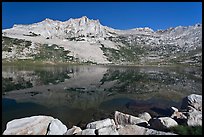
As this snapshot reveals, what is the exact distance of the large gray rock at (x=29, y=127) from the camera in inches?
691

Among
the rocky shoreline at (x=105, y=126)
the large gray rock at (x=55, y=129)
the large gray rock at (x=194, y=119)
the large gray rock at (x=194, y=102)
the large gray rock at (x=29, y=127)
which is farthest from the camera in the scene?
the large gray rock at (x=194, y=102)

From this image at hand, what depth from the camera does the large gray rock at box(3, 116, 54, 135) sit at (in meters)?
17.6

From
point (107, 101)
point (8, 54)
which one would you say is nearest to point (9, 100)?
point (107, 101)

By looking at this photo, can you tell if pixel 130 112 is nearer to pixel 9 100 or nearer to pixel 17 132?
pixel 17 132

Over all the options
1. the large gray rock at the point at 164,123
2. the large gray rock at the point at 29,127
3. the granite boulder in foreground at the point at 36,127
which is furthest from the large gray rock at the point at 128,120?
the large gray rock at the point at 29,127

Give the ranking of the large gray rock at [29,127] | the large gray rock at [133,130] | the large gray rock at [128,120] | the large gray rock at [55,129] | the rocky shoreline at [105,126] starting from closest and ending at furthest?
the large gray rock at [133,130] → the rocky shoreline at [105,126] → the large gray rock at [29,127] → the large gray rock at [55,129] → the large gray rock at [128,120]

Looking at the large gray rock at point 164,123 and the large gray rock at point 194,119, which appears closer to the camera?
the large gray rock at point 194,119

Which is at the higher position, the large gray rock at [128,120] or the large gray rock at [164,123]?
the large gray rock at [164,123]

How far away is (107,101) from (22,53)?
149 metres

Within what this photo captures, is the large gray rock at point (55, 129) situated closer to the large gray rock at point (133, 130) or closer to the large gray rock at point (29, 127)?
the large gray rock at point (29, 127)

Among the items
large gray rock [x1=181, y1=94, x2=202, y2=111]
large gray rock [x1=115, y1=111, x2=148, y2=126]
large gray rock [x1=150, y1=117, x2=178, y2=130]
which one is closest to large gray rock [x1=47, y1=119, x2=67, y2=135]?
large gray rock [x1=115, y1=111, x2=148, y2=126]

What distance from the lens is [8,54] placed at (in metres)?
164

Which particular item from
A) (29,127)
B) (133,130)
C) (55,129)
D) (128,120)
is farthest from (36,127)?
(128,120)

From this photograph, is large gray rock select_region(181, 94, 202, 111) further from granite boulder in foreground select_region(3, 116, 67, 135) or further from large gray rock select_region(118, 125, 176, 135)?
granite boulder in foreground select_region(3, 116, 67, 135)
